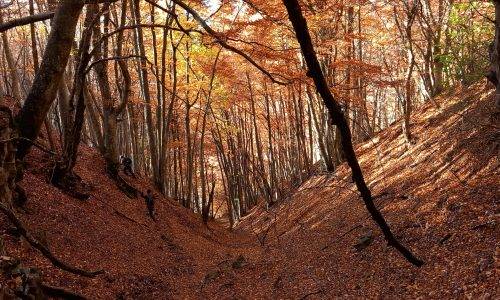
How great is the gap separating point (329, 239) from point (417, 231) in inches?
128

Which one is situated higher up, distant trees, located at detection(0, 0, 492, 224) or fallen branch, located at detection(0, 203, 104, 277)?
distant trees, located at detection(0, 0, 492, 224)

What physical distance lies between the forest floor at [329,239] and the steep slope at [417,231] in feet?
0.08

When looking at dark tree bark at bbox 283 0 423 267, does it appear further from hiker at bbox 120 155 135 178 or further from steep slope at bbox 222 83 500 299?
hiker at bbox 120 155 135 178

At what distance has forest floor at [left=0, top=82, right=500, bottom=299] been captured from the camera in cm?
614

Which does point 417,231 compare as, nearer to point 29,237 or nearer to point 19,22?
point 29,237

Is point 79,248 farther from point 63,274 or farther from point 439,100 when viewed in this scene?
point 439,100

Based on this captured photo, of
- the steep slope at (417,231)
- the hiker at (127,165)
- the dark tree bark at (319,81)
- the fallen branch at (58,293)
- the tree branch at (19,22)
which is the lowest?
the steep slope at (417,231)

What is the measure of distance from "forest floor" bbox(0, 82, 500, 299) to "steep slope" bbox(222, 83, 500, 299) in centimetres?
3

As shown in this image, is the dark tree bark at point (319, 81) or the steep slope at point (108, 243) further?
the steep slope at point (108, 243)

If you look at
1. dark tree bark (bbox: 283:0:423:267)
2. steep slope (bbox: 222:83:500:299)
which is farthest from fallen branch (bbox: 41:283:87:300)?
dark tree bark (bbox: 283:0:423:267)

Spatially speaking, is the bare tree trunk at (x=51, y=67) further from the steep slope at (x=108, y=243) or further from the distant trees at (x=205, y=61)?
the steep slope at (x=108, y=243)

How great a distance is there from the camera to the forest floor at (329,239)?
614 centimetres

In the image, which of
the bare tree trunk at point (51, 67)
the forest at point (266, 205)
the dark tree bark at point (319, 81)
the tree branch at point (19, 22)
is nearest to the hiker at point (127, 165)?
the forest at point (266, 205)

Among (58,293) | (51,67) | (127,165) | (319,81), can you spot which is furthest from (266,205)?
(319,81)
